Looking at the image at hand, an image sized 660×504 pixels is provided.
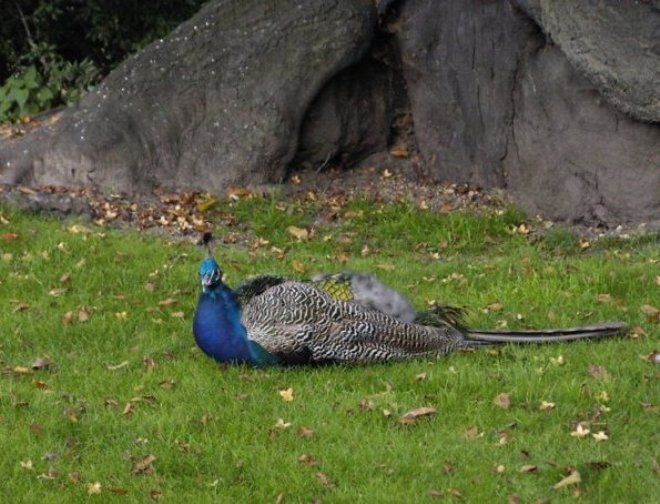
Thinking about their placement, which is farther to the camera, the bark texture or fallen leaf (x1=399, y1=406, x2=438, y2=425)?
the bark texture

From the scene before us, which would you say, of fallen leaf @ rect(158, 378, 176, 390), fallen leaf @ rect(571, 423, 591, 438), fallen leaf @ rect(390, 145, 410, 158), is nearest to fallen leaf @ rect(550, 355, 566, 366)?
fallen leaf @ rect(571, 423, 591, 438)

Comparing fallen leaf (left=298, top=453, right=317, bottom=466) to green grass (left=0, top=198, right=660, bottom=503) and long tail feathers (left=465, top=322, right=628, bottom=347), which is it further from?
long tail feathers (left=465, top=322, right=628, bottom=347)

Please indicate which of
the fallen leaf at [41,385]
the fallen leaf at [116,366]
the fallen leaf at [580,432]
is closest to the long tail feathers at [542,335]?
the fallen leaf at [580,432]

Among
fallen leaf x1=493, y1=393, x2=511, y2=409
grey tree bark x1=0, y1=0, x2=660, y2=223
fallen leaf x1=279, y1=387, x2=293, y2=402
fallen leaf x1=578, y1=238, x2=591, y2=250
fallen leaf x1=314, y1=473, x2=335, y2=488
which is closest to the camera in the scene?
fallen leaf x1=314, y1=473, x2=335, y2=488

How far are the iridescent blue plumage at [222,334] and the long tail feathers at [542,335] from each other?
1241 mm

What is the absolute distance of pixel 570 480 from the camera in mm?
6047

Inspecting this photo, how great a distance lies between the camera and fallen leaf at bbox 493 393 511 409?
696 cm

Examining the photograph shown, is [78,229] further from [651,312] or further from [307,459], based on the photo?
[307,459]

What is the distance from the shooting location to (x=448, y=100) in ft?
39.9

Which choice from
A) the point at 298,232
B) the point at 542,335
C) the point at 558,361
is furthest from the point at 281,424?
the point at 298,232

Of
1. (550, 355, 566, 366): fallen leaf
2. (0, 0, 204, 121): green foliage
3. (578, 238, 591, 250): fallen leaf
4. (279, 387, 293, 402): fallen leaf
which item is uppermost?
(0, 0, 204, 121): green foliage

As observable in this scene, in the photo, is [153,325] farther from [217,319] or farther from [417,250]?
[417,250]

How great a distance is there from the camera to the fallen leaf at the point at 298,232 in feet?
35.9

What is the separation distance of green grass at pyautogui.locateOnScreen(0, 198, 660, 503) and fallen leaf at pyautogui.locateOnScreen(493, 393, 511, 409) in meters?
0.02
